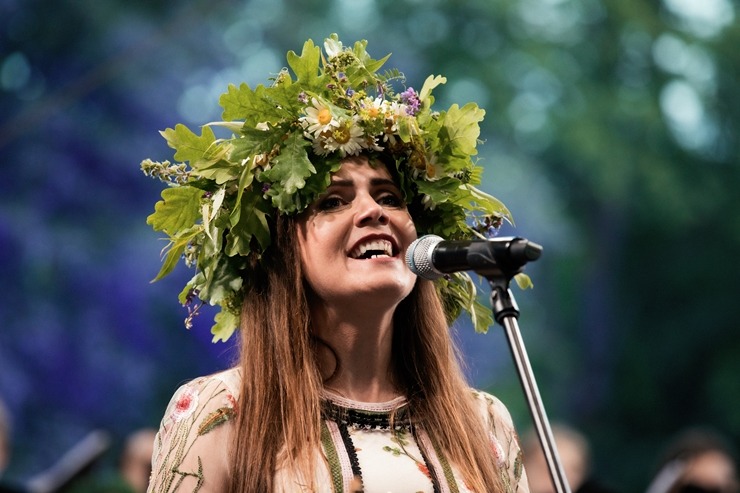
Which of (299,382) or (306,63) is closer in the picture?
(299,382)

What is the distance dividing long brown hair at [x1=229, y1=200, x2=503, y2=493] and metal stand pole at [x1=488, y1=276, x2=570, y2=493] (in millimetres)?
638

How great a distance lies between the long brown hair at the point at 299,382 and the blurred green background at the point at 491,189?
13.3 ft

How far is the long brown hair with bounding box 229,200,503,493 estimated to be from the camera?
7.70ft

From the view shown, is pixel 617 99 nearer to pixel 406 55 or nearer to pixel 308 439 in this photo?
pixel 406 55

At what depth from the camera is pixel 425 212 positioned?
8.85 ft

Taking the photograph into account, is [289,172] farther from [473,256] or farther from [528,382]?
[528,382]

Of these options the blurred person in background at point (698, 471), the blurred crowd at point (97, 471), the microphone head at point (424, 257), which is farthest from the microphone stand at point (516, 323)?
the blurred crowd at point (97, 471)

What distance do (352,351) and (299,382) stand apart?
6.0 inches

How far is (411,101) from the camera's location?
266cm

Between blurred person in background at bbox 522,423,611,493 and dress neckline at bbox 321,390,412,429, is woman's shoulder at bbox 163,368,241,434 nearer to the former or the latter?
dress neckline at bbox 321,390,412,429

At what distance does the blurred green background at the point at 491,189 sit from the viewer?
6965 mm

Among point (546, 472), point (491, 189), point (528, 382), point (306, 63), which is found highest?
point (491, 189)

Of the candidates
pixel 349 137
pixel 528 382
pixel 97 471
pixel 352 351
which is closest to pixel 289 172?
pixel 349 137

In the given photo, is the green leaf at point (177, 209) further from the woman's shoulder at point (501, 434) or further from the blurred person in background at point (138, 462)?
the blurred person in background at point (138, 462)
